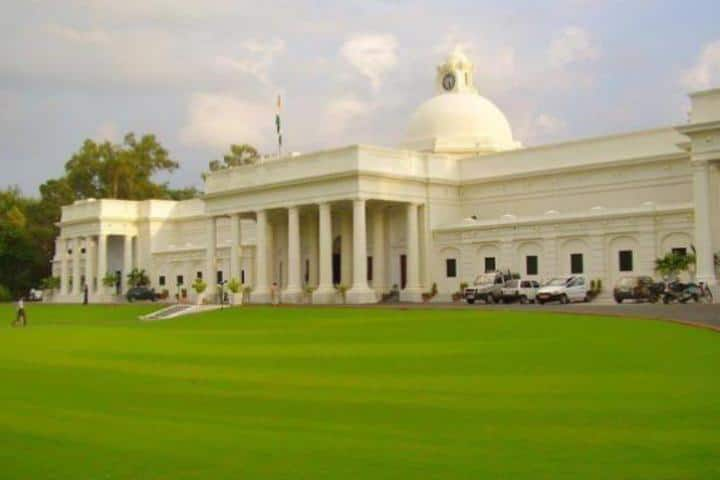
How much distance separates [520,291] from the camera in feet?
170

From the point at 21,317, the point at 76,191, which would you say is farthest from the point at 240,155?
the point at 21,317

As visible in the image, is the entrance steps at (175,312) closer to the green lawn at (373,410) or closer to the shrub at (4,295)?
the green lawn at (373,410)

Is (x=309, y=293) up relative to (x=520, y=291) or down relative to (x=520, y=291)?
up

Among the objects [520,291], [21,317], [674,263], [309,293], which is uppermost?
[674,263]

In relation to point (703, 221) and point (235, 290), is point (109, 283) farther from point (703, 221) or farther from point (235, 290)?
point (703, 221)

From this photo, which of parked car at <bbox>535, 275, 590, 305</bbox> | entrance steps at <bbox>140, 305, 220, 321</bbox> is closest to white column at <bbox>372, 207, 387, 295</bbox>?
entrance steps at <bbox>140, 305, 220, 321</bbox>

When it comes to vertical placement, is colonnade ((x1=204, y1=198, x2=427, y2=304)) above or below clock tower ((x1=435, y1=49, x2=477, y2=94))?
below

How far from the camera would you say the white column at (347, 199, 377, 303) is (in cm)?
6069

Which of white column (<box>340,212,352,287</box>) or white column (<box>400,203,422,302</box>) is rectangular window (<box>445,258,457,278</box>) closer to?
white column (<box>400,203,422,302</box>)

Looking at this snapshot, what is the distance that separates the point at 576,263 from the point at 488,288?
5.55 metres

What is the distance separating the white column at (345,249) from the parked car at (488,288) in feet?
42.2

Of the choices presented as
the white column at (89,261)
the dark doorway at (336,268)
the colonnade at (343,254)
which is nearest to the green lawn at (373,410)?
the colonnade at (343,254)

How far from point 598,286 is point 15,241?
2812 inches

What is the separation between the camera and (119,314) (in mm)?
53031
